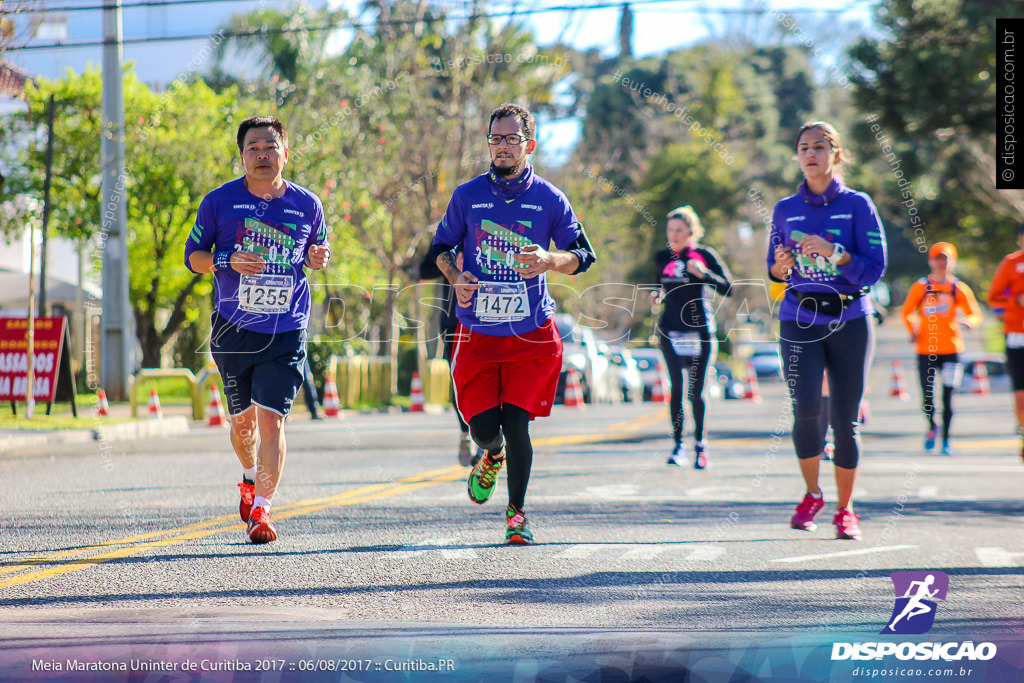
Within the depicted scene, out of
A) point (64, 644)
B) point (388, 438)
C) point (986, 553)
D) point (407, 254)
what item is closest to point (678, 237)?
point (986, 553)

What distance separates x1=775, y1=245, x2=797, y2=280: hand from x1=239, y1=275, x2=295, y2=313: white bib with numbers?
2.52 metres

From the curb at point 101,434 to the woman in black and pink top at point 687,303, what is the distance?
23.0 ft

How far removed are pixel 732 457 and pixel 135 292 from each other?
2019cm

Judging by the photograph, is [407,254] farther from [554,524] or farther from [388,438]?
[554,524]

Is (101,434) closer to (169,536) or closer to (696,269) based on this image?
(696,269)

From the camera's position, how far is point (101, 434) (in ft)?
46.4

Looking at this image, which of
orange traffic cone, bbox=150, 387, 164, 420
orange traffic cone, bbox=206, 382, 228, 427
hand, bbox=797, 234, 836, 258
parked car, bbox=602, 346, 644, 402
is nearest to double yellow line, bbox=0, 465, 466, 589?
hand, bbox=797, 234, 836, 258

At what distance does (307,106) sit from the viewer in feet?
88.2

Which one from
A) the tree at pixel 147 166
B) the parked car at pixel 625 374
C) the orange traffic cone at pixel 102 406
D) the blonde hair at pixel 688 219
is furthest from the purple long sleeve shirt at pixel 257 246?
the parked car at pixel 625 374

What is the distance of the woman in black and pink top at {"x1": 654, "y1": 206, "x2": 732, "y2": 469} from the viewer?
31.8ft

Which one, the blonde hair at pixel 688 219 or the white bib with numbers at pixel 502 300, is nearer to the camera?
the white bib with numbers at pixel 502 300

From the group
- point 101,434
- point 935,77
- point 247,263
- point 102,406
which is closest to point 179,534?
point 247,263

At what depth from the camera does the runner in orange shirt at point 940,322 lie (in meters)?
12.3

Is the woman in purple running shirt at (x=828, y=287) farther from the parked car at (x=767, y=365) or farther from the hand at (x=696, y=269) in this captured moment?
the parked car at (x=767, y=365)
